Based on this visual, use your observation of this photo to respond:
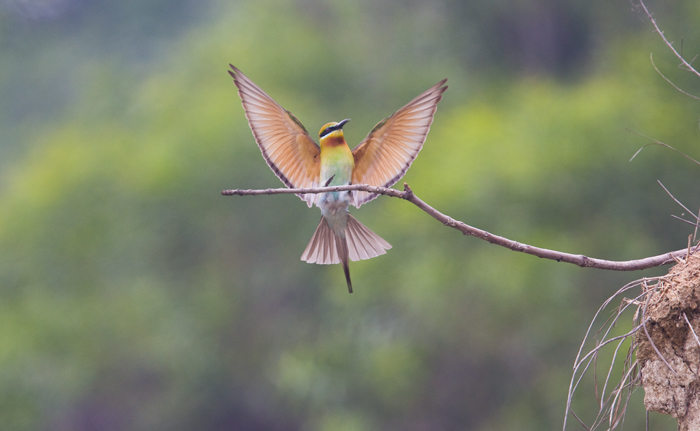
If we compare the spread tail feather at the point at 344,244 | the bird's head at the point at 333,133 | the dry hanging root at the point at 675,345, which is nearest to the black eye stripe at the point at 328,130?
the bird's head at the point at 333,133

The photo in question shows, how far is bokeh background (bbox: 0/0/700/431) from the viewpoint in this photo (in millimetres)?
5340

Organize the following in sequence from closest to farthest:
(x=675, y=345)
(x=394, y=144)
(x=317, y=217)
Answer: (x=675, y=345), (x=394, y=144), (x=317, y=217)

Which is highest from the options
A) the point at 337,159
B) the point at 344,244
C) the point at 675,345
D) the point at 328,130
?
the point at 328,130

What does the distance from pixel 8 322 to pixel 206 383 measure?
6.77 ft

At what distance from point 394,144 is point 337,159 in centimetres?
15

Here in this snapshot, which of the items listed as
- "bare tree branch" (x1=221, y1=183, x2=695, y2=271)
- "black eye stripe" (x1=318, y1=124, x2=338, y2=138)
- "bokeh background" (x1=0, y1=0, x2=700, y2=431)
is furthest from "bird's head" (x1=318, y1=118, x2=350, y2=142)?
"bokeh background" (x1=0, y1=0, x2=700, y2=431)

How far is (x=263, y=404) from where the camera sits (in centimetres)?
763

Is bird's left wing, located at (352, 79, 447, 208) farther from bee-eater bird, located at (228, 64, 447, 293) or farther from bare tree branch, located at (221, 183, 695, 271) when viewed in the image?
bare tree branch, located at (221, 183, 695, 271)

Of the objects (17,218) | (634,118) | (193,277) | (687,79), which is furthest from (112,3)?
(687,79)

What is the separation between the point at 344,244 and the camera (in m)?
1.62

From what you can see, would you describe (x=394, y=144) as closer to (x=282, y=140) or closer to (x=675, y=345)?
(x=282, y=140)

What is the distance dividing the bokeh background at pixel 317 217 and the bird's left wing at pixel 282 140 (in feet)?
9.36

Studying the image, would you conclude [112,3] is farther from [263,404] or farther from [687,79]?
[687,79]

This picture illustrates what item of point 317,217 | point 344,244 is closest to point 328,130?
point 344,244
